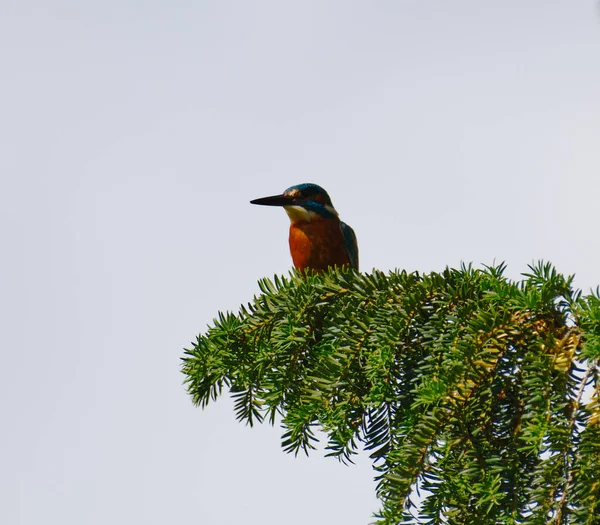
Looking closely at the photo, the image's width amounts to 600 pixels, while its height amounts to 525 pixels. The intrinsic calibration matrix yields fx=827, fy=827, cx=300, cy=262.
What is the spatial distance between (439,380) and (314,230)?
3790 millimetres

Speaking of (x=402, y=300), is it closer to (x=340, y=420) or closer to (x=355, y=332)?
(x=355, y=332)

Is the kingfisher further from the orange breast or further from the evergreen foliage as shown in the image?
the evergreen foliage

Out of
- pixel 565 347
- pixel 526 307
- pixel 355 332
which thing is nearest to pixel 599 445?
pixel 565 347

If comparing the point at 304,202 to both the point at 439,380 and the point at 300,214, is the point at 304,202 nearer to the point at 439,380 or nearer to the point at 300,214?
the point at 300,214

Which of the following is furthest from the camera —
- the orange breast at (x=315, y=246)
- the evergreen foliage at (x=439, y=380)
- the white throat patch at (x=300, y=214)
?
the white throat patch at (x=300, y=214)

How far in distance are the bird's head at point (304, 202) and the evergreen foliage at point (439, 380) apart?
10.4ft

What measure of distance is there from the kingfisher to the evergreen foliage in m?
2.94

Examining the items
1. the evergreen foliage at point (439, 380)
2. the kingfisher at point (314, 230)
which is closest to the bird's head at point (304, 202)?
the kingfisher at point (314, 230)

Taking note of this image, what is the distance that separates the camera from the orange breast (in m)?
6.29

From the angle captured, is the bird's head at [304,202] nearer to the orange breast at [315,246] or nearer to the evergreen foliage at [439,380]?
the orange breast at [315,246]

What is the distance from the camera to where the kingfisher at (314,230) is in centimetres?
630

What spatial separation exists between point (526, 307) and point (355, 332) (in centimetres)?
63

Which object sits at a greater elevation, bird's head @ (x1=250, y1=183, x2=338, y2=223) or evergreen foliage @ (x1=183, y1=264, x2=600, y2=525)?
bird's head @ (x1=250, y1=183, x2=338, y2=223)

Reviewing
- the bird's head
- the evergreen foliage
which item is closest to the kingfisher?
the bird's head
